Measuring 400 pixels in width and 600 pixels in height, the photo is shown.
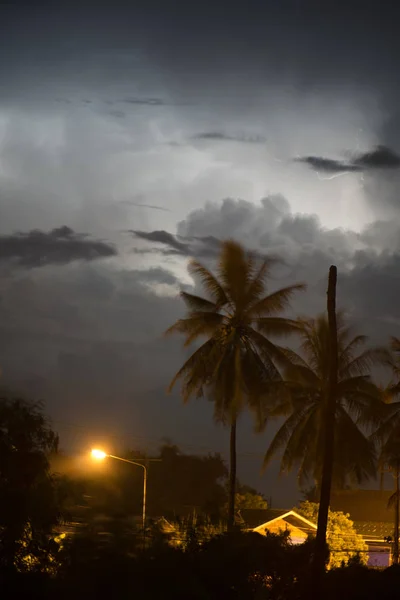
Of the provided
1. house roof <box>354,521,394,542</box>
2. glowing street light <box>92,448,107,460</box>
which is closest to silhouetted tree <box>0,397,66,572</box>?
glowing street light <box>92,448,107,460</box>

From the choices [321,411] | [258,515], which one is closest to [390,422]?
[321,411]

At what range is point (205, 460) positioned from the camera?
88.1 m

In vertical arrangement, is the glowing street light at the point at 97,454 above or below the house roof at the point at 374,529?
above

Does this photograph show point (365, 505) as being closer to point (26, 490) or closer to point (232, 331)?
point (232, 331)

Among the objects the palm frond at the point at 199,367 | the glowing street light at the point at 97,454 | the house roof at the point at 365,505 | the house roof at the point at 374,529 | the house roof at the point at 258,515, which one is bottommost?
the house roof at the point at 374,529

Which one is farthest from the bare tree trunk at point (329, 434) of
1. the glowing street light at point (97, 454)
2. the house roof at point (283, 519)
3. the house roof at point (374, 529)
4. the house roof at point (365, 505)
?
the house roof at point (365, 505)

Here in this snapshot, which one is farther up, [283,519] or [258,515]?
[258,515]

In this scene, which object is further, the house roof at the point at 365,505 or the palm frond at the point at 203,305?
the house roof at the point at 365,505

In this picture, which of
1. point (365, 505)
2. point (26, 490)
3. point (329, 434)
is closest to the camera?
point (26, 490)

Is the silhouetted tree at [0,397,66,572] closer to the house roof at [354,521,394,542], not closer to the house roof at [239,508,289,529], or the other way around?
the house roof at [239,508,289,529]

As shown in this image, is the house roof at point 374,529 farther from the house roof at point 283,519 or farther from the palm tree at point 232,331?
the palm tree at point 232,331

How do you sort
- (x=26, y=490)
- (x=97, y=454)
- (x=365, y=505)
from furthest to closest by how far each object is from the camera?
(x=365, y=505), (x=97, y=454), (x=26, y=490)

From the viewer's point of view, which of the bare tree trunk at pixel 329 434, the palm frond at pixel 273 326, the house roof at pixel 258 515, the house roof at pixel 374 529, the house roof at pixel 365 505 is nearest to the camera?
the bare tree trunk at pixel 329 434

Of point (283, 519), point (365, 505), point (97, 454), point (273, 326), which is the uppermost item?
point (273, 326)
